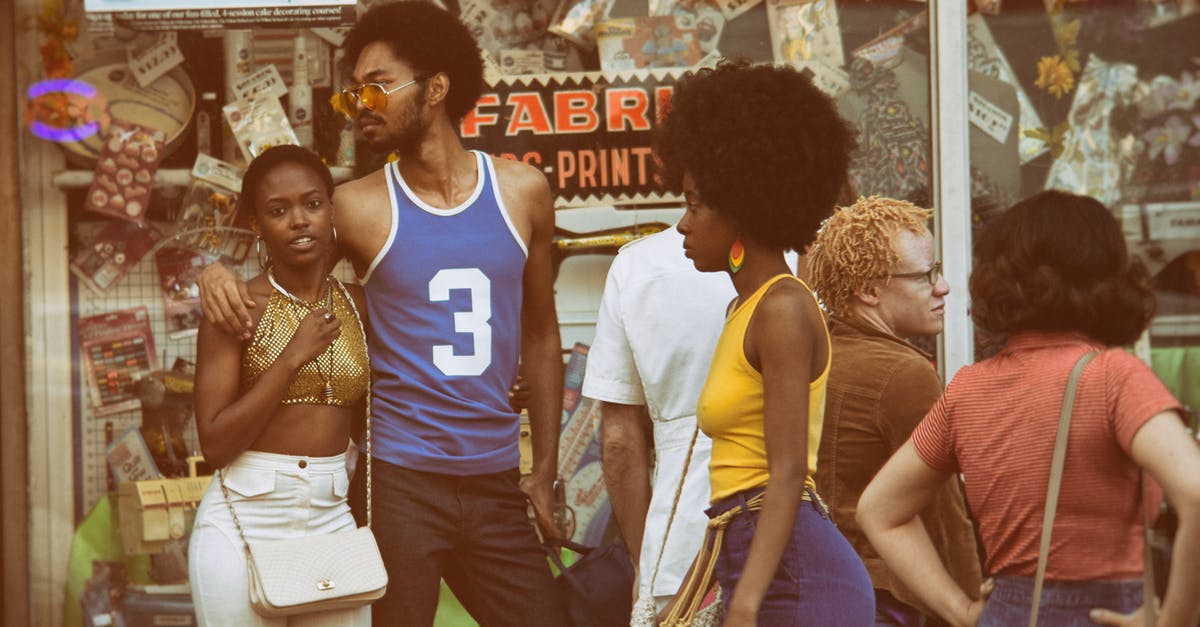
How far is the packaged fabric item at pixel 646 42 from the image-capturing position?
17.6 feet

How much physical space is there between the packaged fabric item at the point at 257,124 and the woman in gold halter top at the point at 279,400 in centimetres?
171

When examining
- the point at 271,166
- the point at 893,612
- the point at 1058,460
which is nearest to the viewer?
the point at 1058,460

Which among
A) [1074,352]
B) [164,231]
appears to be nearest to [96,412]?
[164,231]

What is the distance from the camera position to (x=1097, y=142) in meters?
5.50

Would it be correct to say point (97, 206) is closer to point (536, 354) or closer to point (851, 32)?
point (536, 354)

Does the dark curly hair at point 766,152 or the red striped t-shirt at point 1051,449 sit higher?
the dark curly hair at point 766,152

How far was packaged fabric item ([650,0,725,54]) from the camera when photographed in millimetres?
5383

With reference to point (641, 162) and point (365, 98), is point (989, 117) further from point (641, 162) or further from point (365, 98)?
point (365, 98)

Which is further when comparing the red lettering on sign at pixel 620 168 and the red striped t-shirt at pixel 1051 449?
the red lettering on sign at pixel 620 168

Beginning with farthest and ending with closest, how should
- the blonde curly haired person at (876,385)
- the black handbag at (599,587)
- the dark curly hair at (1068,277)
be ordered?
1. the black handbag at (599,587)
2. the blonde curly haired person at (876,385)
3. the dark curly hair at (1068,277)

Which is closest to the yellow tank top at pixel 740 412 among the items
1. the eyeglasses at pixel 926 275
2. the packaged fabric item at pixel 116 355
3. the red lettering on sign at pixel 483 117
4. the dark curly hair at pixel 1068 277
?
the dark curly hair at pixel 1068 277

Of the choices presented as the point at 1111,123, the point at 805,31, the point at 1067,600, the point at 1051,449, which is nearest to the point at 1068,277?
the point at 1051,449

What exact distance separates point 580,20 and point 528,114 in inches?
16.0

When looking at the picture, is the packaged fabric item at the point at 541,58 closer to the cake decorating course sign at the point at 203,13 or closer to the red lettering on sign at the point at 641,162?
the red lettering on sign at the point at 641,162
